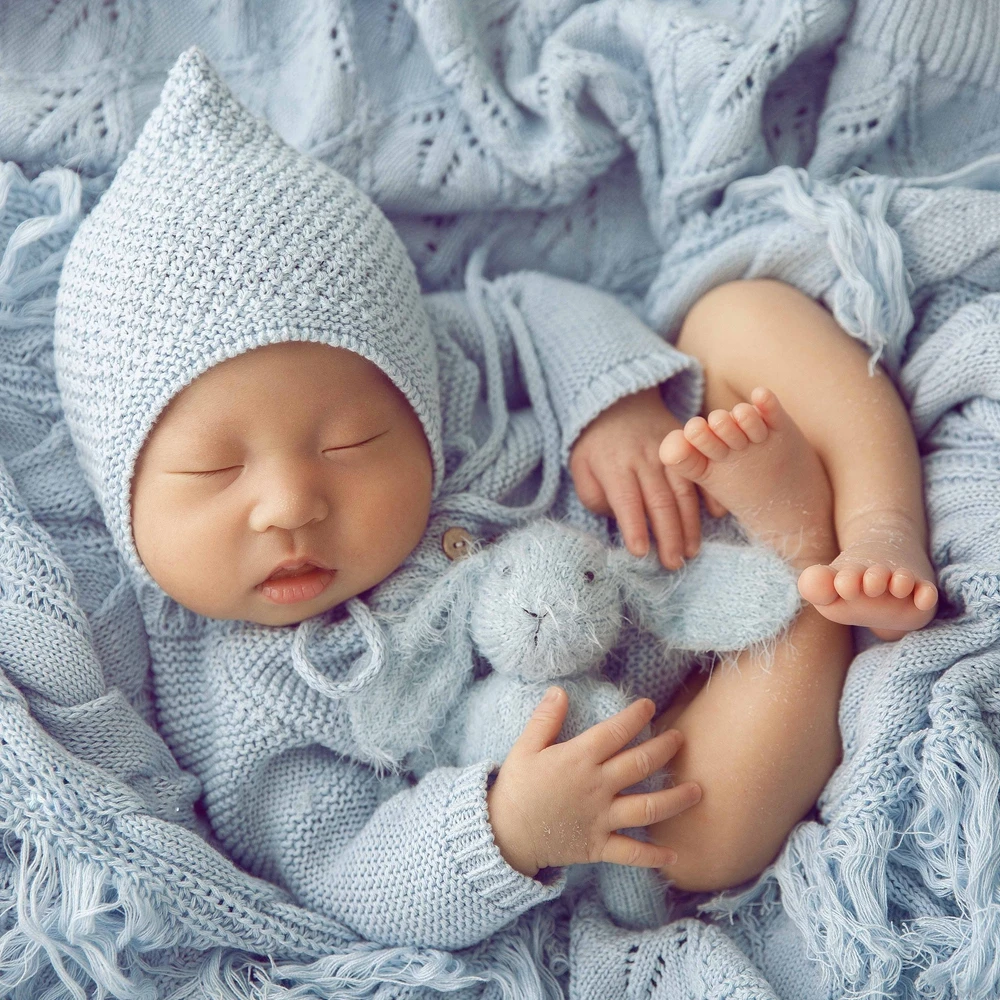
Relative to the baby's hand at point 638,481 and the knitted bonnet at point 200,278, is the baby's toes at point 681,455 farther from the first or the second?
the knitted bonnet at point 200,278

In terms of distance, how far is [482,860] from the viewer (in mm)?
1084

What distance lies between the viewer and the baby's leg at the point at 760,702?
3.77 ft

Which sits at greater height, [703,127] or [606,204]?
[703,127]

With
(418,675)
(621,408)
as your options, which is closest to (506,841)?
(418,675)

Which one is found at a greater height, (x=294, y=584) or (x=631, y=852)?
(x=294, y=584)

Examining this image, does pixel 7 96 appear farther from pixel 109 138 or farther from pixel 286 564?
pixel 286 564

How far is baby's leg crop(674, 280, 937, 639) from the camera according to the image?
1.11 m

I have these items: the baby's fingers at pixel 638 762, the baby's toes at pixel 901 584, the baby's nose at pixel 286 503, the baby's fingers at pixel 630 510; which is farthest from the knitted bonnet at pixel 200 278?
the baby's toes at pixel 901 584

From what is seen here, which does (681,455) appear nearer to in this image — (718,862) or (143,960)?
(718,862)

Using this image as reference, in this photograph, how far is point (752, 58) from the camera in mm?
1357

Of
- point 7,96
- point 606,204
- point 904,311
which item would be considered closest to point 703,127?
point 606,204

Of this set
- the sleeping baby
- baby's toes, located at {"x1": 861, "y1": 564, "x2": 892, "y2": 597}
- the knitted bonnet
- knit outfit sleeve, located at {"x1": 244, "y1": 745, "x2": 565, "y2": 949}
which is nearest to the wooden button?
the sleeping baby

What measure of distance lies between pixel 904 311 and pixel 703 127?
388mm

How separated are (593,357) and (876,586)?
20.0 inches
